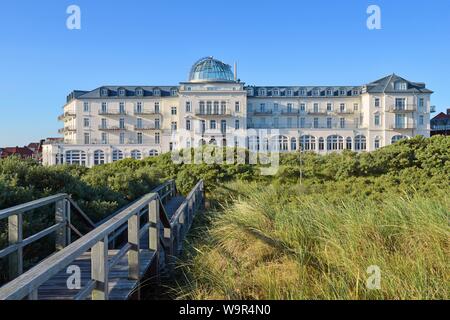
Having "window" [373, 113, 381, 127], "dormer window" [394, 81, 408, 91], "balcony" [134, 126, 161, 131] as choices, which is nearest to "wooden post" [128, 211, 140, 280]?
"balcony" [134, 126, 161, 131]

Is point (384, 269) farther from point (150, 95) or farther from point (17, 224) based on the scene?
point (150, 95)

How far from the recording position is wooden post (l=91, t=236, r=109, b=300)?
3.10 metres

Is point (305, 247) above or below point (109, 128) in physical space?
below

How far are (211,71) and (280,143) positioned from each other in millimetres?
12855

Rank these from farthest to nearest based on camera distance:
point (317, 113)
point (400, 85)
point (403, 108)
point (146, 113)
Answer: point (317, 113) → point (146, 113) → point (400, 85) → point (403, 108)

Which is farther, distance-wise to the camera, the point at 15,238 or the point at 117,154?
the point at 117,154

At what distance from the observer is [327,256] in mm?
4453

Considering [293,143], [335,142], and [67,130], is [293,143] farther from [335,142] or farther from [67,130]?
[67,130]

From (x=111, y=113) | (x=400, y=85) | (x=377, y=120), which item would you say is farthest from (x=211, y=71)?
(x=400, y=85)

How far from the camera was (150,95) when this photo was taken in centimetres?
5856

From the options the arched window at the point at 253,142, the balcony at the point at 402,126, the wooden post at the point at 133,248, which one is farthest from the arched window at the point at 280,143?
the wooden post at the point at 133,248

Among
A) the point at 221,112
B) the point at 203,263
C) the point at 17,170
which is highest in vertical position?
the point at 221,112

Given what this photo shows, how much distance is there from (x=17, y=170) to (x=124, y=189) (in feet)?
12.4
